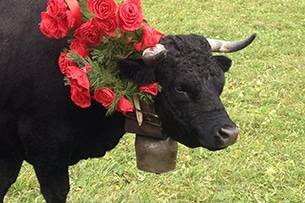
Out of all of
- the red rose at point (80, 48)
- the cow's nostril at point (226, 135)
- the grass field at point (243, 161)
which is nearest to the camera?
the cow's nostril at point (226, 135)

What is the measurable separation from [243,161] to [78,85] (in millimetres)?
2639

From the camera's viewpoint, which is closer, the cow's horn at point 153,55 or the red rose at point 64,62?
the cow's horn at point 153,55

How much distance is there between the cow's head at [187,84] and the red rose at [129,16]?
0.41 ft

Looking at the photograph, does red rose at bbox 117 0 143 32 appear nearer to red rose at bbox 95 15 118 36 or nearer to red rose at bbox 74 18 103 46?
red rose at bbox 95 15 118 36

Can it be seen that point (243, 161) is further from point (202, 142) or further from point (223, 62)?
point (202, 142)

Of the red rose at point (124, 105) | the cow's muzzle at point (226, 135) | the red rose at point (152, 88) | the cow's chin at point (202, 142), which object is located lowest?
the cow's chin at point (202, 142)

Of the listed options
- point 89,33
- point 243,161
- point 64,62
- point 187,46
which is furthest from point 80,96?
point 243,161

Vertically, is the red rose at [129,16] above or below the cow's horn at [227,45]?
above

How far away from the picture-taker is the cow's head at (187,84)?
2.44 meters

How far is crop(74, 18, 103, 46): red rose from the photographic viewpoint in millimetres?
2561

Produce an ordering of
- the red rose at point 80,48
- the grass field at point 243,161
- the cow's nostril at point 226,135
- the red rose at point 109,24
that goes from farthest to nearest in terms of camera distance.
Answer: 1. the grass field at point 243,161
2. the red rose at point 80,48
3. the red rose at point 109,24
4. the cow's nostril at point 226,135

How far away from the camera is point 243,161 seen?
4871mm

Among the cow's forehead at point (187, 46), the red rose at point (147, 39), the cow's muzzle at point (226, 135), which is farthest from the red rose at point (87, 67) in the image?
the cow's muzzle at point (226, 135)

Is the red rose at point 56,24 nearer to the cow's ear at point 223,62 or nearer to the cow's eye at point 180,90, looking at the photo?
the cow's eye at point 180,90
